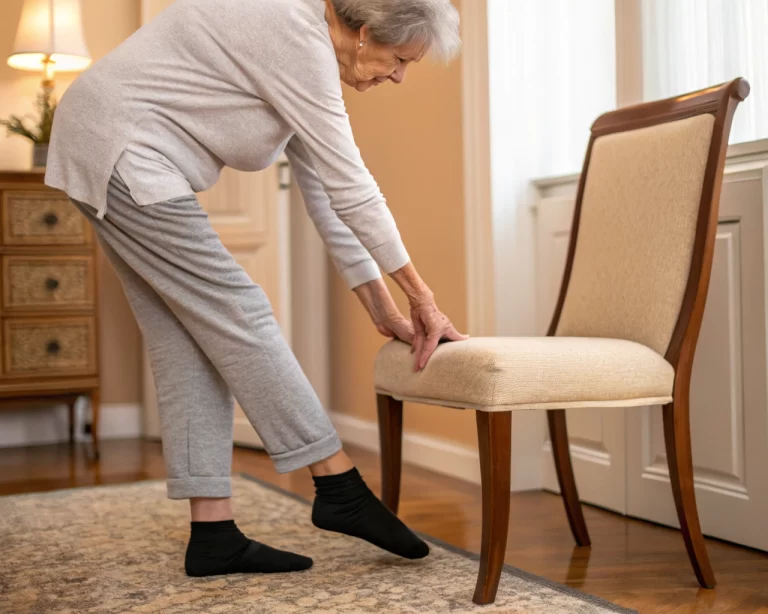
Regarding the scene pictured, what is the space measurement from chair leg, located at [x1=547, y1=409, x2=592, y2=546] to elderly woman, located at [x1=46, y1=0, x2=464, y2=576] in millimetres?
456

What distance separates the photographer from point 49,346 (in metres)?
4.07

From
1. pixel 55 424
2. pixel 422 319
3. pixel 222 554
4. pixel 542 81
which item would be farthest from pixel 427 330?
pixel 55 424

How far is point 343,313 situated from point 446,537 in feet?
6.67

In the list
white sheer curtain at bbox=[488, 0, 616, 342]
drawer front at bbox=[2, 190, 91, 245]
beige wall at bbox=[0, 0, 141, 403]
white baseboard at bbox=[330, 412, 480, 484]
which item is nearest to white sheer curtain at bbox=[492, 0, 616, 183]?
white sheer curtain at bbox=[488, 0, 616, 342]

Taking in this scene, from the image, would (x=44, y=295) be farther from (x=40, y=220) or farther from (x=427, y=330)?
(x=427, y=330)

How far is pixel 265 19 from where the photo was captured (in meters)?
1.82

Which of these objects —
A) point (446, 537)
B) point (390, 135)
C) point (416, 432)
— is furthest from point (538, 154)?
point (446, 537)

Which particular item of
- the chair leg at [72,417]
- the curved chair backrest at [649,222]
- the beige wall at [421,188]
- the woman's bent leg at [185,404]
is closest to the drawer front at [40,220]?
the chair leg at [72,417]

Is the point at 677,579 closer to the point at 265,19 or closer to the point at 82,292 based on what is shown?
the point at 265,19

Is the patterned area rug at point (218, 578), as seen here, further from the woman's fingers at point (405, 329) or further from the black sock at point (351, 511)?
the woman's fingers at point (405, 329)

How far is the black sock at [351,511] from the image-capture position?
6.40 ft

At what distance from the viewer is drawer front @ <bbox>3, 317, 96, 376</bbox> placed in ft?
13.2

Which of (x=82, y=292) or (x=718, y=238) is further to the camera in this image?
(x=82, y=292)

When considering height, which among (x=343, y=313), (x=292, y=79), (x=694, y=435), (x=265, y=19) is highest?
(x=265, y=19)
